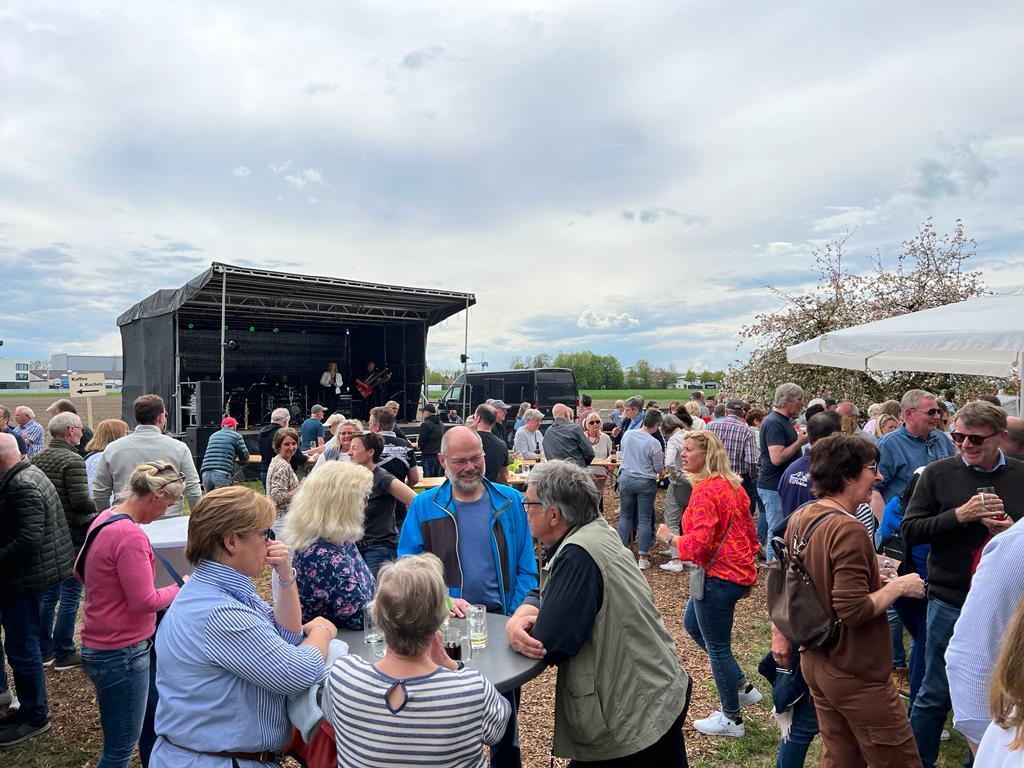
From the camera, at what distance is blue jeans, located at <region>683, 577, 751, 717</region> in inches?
125

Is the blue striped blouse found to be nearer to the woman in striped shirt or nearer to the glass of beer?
the woman in striped shirt

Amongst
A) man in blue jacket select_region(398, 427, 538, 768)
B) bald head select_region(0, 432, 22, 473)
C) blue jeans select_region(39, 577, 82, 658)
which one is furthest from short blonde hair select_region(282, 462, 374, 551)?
blue jeans select_region(39, 577, 82, 658)

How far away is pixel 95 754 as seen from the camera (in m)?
3.27

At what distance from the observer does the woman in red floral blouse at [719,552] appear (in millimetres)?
3166

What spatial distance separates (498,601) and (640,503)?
4075 millimetres

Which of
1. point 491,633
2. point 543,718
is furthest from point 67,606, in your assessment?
point 491,633

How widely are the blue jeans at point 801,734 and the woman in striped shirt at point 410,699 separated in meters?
1.57

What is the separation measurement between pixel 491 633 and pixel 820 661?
1118 millimetres

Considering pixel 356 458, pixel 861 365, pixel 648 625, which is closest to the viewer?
pixel 648 625

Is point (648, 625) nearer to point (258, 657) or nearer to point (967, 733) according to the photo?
point (967, 733)

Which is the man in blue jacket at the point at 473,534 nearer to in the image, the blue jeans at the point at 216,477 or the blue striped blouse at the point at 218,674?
the blue striped blouse at the point at 218,674

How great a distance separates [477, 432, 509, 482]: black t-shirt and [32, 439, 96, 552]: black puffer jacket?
→ 280 centimetres

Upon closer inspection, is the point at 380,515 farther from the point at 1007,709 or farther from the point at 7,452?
the point at 1007,709

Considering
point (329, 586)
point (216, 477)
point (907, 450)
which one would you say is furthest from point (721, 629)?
point (216, 477)
